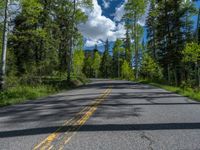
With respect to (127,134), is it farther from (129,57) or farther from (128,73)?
(129,57)

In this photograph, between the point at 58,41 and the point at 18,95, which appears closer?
the point at 18,95

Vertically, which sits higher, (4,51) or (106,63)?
(106,63)

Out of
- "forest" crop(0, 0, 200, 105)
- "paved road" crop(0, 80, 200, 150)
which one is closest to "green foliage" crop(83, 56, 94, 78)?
"forest" crop(0, 0, 200, 105)

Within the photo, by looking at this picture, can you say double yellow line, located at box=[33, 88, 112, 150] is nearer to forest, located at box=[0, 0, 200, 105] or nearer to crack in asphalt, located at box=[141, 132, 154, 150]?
crack in asphalt, located at box=[141, 132, 154, 150]

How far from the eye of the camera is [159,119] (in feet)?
31.2

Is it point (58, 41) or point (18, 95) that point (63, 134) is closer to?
point (18, 95)

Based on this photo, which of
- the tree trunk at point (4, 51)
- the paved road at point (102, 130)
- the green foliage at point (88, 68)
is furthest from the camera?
the green foliage at point (88, 68)

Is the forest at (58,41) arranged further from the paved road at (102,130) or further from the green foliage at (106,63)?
the green foliage at (106,63)

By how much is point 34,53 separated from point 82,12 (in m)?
9.44

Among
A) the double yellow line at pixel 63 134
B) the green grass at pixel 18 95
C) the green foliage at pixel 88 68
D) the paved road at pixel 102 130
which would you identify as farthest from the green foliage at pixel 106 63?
the double yellow line at pixel 63 134

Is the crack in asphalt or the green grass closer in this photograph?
the crack in asphalt

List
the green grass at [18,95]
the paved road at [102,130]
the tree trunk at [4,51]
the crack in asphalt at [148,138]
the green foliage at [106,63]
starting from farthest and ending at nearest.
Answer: the green foliage at [106,63] → the tree trunk at [4,51] → the green grass at [18,95] → the paved road at [102,130] → the crack in asphalt at [148,138]

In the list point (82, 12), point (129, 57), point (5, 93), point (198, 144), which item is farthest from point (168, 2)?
point (129, 57)

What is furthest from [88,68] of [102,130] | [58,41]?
[102,130]
